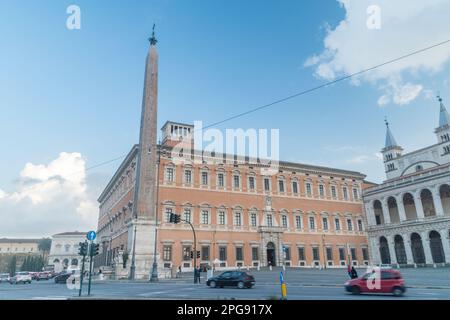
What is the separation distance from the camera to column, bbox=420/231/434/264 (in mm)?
41875

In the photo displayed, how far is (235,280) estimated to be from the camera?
19594mm

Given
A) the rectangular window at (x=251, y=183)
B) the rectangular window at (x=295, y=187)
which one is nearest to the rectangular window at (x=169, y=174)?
the rectangular window at (x=251, y=183)

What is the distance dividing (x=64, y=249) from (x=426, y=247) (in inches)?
3454

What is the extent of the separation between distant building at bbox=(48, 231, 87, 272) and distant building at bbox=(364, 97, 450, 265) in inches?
3013

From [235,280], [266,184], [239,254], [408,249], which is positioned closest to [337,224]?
[408,249]

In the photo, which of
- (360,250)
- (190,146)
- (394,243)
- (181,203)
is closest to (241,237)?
(181,203)

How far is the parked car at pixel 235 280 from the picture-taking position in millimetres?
19297

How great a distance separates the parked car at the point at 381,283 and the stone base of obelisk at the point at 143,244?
65.5 ft

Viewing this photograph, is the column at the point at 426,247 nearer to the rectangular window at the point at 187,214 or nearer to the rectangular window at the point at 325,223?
the rectangular window at the point at 325,223

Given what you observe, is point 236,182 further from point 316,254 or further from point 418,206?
point 418,206
